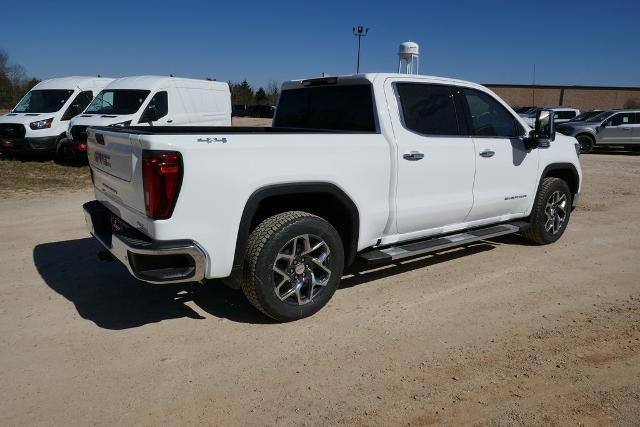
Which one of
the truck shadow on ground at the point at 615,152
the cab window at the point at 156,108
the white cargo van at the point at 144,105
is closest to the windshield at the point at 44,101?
the white cargo van at the point at 144,105

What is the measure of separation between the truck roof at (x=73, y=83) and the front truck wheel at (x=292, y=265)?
1272 centimetres

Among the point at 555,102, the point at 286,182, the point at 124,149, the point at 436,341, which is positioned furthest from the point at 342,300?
the point at 555,102

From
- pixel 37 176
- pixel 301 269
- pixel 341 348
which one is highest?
pixel 301 269

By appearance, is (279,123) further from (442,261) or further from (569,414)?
(569,414)

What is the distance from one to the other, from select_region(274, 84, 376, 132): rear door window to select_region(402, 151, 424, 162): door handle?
36 centimetres

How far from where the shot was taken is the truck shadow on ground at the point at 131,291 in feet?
12.6

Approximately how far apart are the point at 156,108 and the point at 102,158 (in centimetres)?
872

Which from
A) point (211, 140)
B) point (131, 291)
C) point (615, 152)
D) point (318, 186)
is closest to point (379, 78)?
point (318, 186)

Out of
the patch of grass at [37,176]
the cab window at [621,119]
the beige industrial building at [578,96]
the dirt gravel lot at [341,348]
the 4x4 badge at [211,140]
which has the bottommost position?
the dirt gravel lot at [341,348]

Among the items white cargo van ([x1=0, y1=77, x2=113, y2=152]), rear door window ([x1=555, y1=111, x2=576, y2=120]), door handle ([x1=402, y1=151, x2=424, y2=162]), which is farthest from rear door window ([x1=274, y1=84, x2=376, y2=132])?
rear door window ([x1=555, y1=111, x2=576, y2=120])

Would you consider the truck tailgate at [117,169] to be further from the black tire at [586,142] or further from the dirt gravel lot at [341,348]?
the black tire at [586,142]

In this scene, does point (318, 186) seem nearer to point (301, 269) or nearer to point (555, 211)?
point (301, 269)

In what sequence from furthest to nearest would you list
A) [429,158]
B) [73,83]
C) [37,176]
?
[73,83] → [37,176] → [429,158]

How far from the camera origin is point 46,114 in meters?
13.0
